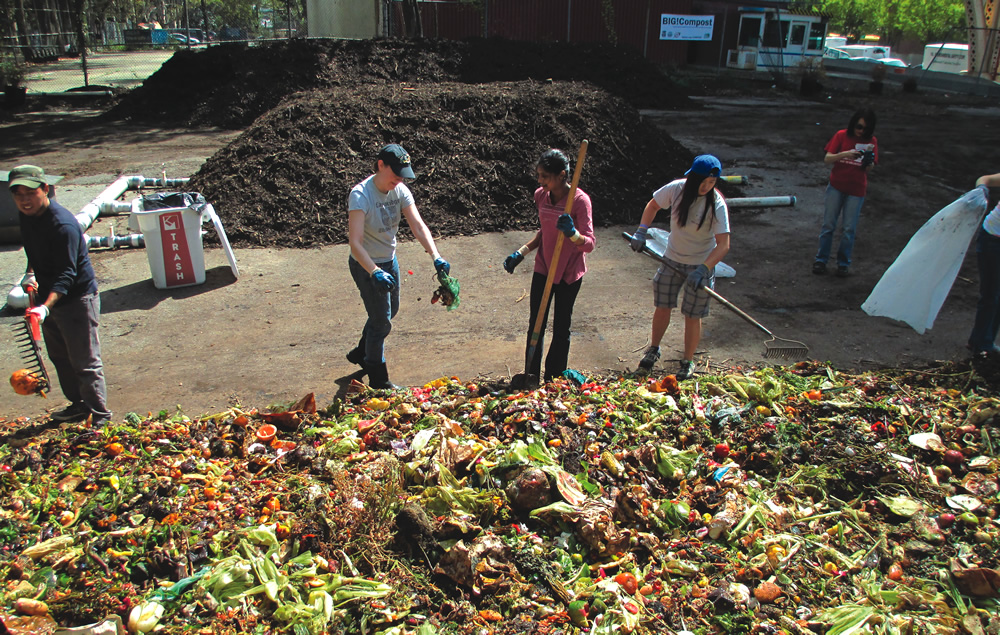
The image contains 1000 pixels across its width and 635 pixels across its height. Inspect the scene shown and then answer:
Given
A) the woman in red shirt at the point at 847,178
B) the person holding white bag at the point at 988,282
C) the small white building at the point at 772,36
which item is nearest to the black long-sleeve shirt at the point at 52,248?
the person holding white bag at the point at 988,282

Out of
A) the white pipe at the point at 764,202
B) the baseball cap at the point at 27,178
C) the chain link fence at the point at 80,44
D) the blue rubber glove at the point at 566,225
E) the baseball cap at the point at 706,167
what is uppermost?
the chain link fence at the point at 80,44

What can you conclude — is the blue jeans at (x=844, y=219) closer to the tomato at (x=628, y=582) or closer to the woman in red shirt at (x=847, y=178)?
the woman in red shirt at (x=847, y=178)

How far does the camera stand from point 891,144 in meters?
16.4

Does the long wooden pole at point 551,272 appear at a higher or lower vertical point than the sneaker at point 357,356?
higher

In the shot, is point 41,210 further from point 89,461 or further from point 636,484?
point 636,484

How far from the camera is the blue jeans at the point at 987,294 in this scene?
5930mm

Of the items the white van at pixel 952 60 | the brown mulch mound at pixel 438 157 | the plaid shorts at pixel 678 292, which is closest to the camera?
the plaid shorts at pixel 678 292

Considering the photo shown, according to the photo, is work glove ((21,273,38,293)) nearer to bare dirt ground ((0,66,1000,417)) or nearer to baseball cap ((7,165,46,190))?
baseball cap ((7,165,46,190))

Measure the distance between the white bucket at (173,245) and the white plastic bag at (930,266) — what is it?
7.25m

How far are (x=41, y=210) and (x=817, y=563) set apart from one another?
519 centimetres

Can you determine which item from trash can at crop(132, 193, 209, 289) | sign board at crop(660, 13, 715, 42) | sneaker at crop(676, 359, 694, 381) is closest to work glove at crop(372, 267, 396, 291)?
sneaker at crop(676, 359, 694, 381)

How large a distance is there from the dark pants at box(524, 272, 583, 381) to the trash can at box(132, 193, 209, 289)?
14.2 feet

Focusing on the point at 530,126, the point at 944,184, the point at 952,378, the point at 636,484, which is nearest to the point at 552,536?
the point at 636,484

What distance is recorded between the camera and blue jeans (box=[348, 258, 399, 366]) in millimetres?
5305
